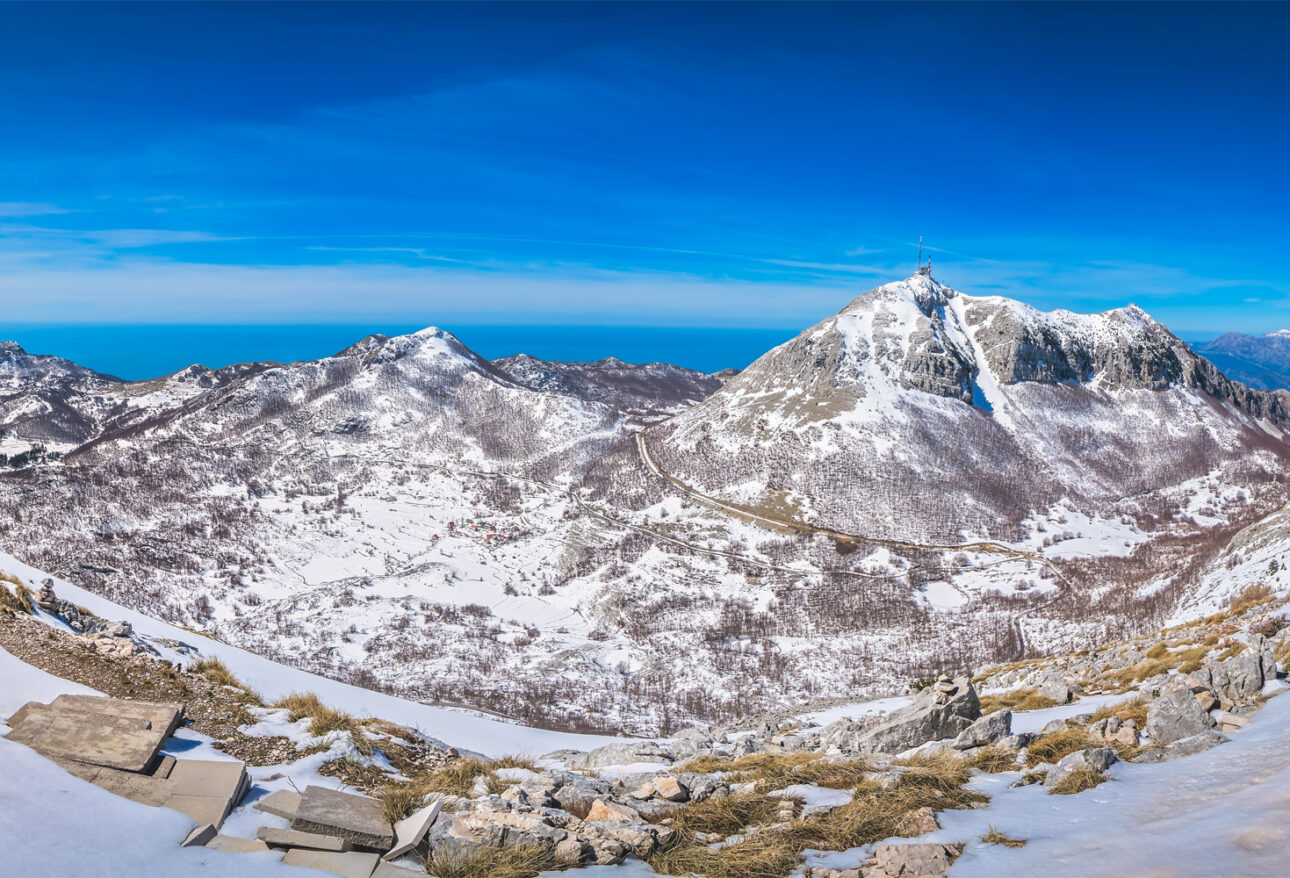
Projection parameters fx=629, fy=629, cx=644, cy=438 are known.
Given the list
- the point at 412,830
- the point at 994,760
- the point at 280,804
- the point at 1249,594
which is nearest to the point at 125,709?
the point at 280,804

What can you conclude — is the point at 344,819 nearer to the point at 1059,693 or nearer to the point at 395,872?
the point at 395,872

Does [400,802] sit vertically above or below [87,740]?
below

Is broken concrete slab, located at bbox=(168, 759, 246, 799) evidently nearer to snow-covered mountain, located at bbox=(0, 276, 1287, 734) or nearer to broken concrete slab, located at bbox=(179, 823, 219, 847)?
broken concrete slab, located at bbox=(179, 823, 219, 847)

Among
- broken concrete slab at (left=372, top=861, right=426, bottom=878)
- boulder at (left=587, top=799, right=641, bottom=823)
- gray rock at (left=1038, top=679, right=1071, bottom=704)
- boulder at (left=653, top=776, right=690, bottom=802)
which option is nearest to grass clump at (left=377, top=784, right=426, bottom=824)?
broken concrete slab at (left=372, top=861, right=426, bottom=878)

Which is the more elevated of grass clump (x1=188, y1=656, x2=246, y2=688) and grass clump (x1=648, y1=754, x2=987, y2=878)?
grass clump (x1=648, y1=754, x2=987, y2=878)

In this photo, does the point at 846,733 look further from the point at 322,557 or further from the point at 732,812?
the point at 322,557

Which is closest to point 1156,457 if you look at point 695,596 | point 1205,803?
point 695,596
